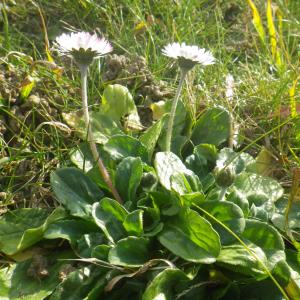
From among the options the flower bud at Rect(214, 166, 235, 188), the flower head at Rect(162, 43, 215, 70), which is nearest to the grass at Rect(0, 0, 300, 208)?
the flower bud at Rect(214, 166, 235, 188)

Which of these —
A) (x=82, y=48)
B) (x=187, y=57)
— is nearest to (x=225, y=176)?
(x=187, y=57)

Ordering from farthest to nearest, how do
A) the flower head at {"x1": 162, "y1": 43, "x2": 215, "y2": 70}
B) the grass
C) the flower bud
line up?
1. the grass
2. the flower head at {"x1": 162, "y1": 43, "x2": 215, "y2": 70}
3. the flower bud

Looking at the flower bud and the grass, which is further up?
the grass

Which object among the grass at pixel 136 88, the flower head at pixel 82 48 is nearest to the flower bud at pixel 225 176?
the grass at pixel 136 88

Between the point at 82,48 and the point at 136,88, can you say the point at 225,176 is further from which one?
the point at 136,88

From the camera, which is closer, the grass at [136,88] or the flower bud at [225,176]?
the flower bud at [225,176]

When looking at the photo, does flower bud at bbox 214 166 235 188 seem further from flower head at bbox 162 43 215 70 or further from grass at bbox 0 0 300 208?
flower head at bbox 162 43 215 70

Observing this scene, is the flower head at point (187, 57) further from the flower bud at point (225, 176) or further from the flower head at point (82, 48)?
the flower bud at point (225, 176)

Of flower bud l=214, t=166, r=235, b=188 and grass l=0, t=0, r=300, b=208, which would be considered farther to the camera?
grass l=0, t=0, r=300, b=208

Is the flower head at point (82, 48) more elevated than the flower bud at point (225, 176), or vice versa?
the flower head at point (82, 48)

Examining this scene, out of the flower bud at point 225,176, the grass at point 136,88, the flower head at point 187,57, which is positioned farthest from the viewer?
the grass at point 136,88
